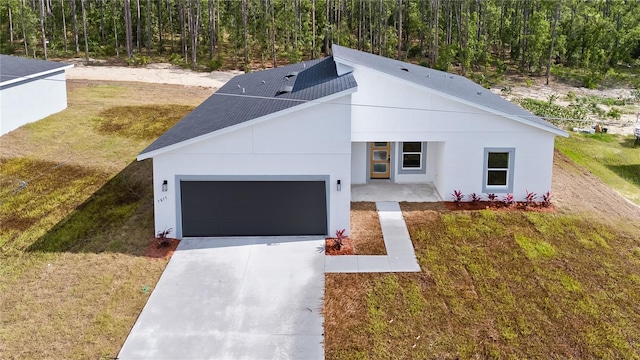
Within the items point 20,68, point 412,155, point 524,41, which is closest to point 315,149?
point 412,155

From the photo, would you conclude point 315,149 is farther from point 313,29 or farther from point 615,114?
point 313,29

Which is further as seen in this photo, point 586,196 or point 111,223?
point 586,196

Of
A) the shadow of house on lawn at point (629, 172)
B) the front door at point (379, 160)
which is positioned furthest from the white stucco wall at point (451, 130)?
the shadow of house on lawn at point (629, 172)

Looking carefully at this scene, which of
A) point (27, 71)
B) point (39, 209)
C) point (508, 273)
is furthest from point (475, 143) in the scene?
point (27, 71)

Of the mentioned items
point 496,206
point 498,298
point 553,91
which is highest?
point 553,91

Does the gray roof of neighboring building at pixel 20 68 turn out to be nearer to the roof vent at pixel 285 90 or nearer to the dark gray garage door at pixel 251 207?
the roof vent at pixel 285 90

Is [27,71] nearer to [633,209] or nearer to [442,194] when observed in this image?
[442,194]

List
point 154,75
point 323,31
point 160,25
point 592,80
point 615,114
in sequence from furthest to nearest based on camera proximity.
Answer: point 160,25 < point 323,31 < point 592,80 < point 154,75 < point 615,114

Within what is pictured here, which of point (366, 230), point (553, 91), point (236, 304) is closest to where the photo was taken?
point (236, 304)
